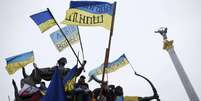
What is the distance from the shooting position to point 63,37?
16.0 m

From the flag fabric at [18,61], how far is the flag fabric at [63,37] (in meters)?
2.32

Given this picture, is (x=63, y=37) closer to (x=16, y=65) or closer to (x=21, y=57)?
(x=21, y=57)

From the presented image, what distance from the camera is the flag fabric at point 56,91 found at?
9930 mm

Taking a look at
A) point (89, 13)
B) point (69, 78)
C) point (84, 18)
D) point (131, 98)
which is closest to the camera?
point (69, 78)

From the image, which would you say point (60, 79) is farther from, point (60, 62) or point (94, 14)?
point (94, 14)

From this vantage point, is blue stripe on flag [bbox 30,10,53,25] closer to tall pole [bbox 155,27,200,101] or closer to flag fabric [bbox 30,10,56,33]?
flag fabric [bbox 30,10,56,33]

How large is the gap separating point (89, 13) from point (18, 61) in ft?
23.8

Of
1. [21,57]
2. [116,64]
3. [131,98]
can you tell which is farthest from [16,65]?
[131,98]

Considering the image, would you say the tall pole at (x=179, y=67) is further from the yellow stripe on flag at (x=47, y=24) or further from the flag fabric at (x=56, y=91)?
the flag fabric at (x=56, y=91)

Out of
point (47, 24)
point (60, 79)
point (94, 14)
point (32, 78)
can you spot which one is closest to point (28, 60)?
point (47, 24)

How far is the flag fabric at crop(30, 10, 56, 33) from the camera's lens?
15047mm

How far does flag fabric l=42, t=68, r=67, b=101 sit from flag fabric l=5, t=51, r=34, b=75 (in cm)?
800

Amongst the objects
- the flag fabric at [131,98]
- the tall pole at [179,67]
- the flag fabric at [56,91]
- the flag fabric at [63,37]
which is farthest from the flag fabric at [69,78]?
the tall pole at [179,67]

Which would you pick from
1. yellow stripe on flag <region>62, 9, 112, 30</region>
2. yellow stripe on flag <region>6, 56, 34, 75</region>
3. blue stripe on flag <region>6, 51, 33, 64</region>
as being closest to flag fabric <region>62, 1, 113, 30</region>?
yellow stripe on flag <region>62, 9, 112, 30</region>
